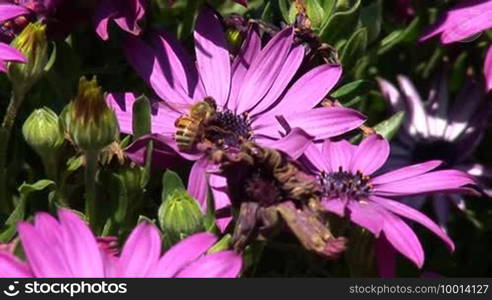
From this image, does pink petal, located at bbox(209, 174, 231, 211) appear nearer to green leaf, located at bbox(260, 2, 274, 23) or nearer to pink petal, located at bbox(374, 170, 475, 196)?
pink petal, located at bbox(374, 170, 475, 196)

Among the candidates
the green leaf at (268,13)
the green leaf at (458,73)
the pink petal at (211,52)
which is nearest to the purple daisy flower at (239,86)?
the pink petal at (211,52)

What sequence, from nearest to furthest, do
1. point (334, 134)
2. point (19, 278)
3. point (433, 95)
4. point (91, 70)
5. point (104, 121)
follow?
point (19, 278), point (104, 121), point (334, 134), point (91, 70), point (433, 95)

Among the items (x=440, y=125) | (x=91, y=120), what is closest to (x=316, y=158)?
(x=91, y=120)

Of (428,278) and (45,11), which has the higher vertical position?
(45,11)

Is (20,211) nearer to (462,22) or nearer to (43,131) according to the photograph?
(43,131)

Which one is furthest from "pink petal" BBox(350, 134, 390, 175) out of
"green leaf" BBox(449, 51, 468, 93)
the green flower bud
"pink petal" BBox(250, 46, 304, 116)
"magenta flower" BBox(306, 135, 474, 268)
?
"green leaf" BBox(449, 51, 468, 93)

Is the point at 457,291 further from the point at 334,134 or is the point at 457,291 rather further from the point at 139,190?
the point at 139,190

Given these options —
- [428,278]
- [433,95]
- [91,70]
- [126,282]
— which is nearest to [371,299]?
[428,278]
